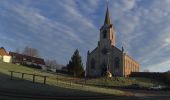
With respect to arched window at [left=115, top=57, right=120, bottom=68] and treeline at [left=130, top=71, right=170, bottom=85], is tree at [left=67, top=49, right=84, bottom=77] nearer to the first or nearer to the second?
arched window at [left=115, top=57, right=120, bottom=68]

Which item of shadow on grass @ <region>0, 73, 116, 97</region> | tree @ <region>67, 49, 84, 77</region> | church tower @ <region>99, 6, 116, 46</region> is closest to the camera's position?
shadow on grass @ <region>0, 73, 116, 97</region>

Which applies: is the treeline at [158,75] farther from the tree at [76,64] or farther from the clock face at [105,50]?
the tree at [76,64]

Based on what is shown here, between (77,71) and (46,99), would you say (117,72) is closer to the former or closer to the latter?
(77,71)

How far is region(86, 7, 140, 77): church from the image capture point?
92.6 meters

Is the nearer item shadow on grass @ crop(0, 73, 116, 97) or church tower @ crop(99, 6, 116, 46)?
shadow on grass @ crop(0, 73, 116, 97)

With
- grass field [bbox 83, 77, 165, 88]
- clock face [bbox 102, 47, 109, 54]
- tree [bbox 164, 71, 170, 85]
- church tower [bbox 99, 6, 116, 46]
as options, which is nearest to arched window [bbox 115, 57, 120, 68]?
clock face [bbox 102, 47, 109, 54]

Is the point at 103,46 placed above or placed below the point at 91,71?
above

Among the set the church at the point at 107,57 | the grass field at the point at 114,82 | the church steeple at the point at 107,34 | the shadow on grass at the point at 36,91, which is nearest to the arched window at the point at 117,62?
the church at the point at 107,57

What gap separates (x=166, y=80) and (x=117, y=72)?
47.4 ft

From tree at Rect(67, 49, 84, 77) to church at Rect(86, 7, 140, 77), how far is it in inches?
245

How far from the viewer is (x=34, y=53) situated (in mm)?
178375

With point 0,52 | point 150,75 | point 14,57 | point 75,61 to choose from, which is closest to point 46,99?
point 75,61

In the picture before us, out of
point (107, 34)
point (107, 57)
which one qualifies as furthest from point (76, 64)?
point (107, 34)

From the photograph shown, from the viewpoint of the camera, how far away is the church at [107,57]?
304 feet
